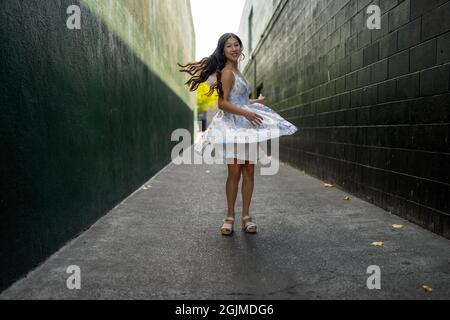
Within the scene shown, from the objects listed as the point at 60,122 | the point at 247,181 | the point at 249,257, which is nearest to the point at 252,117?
the point at 247,181

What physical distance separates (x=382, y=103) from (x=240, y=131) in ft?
6.39

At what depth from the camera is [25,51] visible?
2754 mm

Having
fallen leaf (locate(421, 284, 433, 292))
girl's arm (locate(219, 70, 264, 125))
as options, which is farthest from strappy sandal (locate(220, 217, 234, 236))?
fallen leaf (locate(421, 284, 433, 292))

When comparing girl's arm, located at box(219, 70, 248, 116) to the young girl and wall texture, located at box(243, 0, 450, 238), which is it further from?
wall texture, located at box(243, 0, 450, 238)

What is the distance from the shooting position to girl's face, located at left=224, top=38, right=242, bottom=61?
3932 mm

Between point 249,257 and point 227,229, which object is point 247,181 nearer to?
point 227,229

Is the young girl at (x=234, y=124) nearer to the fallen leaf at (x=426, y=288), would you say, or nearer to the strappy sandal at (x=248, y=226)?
the strappy sandal at (x=248, y=226)

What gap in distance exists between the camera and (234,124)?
12.8ft

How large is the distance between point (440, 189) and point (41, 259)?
3.15m

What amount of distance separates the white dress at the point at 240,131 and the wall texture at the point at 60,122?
112 centimetres

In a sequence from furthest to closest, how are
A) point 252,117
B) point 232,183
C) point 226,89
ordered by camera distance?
point 232,183 < point 226,89 < point 252,117

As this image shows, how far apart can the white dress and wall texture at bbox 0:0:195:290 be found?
1.12 m

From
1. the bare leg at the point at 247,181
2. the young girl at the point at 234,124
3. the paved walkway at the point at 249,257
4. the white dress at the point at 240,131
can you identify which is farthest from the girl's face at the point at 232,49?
the paved walkway at the point at 249,257
